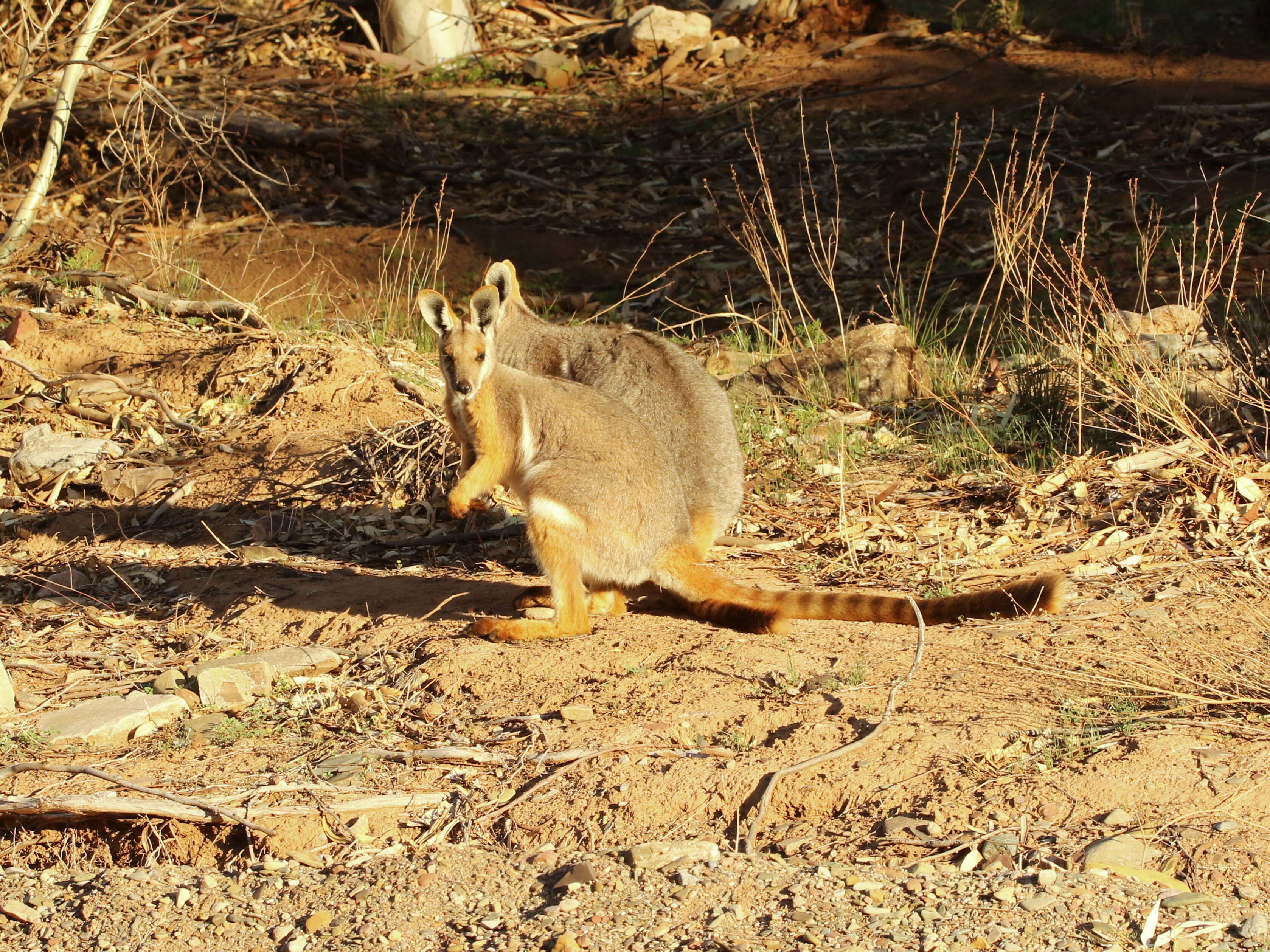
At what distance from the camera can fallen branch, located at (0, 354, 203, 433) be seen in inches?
335

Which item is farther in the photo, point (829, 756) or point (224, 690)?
point (224, 690)

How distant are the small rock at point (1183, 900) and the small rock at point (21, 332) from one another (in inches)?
336

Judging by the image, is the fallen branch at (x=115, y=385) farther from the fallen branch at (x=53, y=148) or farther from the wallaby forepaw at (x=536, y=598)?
the wallaby forepaw at (x=536, y=598)

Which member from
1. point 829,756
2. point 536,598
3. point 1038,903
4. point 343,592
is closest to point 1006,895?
point 1038,903

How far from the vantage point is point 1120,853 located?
368 centimetres

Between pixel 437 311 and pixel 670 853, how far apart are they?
2889mm

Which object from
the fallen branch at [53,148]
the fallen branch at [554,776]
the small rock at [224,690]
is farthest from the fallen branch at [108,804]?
the fallen branch at [53,148]

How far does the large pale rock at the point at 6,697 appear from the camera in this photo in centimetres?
518

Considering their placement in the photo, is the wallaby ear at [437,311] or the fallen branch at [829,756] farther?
the wallaby ear at [437,311]

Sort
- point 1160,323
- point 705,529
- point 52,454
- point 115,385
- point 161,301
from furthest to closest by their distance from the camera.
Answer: point 161,301, point 1160,323, point 115,385, point 52,454, point 705,529

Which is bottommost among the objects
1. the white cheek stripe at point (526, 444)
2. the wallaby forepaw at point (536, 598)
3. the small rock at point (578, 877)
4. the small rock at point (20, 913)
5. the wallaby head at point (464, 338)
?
the small rock at point (578, 877)

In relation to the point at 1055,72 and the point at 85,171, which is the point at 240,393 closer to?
the point at 85,171

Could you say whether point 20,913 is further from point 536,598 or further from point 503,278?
point 503,278

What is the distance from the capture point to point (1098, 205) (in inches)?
535
